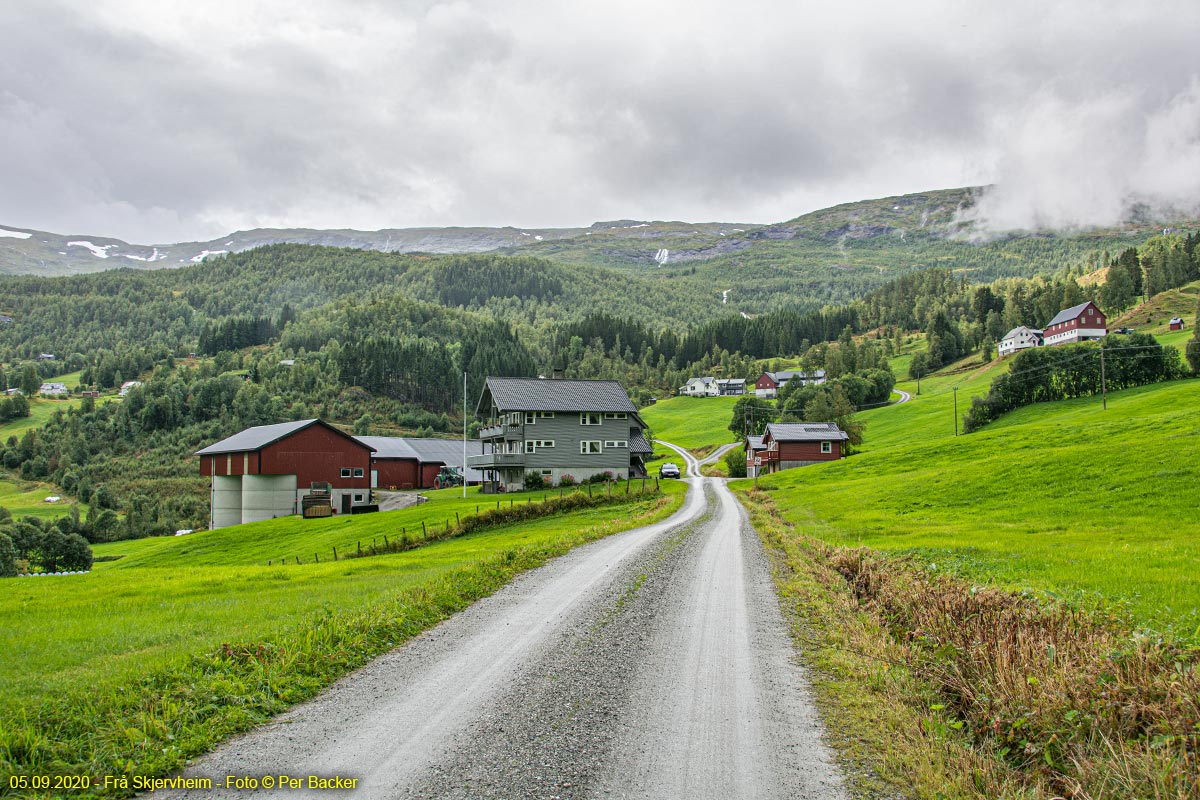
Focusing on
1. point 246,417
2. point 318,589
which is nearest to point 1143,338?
point 318,589

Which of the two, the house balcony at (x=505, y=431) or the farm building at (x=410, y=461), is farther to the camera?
the farm building at (x=410, y=461)

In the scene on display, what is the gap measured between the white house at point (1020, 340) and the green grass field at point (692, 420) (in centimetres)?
5826

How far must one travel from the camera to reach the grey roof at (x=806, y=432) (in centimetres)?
9112

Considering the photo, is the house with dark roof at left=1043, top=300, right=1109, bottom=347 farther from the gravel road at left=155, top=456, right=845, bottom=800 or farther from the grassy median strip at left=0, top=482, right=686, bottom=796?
the gravel road at left=155, top=456, right=845, bottom=800

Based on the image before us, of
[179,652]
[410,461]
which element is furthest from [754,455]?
[179,652]

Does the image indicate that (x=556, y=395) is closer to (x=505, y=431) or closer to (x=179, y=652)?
(x=505, y=431)

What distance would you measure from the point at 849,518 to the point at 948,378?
406 ft

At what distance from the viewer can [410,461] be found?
322ft

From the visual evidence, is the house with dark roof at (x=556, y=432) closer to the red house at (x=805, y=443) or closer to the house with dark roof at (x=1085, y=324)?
the red house at (x=805, y=443)

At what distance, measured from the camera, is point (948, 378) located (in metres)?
149

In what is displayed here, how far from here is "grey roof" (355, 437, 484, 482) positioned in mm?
97562

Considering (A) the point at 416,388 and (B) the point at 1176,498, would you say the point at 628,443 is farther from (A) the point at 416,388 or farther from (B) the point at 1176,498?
(A) the point at 416,388

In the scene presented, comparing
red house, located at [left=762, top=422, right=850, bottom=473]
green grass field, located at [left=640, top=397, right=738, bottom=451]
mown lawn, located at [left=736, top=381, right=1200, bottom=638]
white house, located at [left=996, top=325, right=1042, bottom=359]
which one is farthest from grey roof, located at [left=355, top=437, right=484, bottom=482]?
white house, located at [left=996, top=325, right=1042, bottom=359]

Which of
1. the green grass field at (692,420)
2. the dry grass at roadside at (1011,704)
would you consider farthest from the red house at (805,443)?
the dry grass at roadside at (1011,704)
